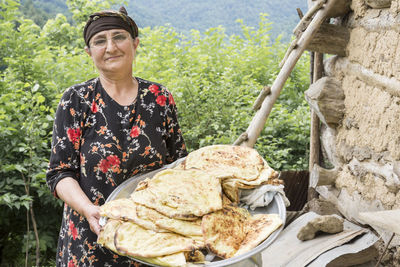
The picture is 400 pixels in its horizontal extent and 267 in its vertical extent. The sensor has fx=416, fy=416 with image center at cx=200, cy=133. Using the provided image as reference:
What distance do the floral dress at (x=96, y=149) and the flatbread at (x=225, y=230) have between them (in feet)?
1.71

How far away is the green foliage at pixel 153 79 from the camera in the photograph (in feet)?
12.6

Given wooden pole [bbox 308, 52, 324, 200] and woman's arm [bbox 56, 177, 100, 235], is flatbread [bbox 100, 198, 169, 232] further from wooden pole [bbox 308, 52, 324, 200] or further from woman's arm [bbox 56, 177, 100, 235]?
wooden pole [bbox 308, 52, 324, 200]

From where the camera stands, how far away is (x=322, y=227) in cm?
265

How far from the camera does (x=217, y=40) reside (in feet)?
22.8

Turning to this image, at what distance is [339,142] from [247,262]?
180cm

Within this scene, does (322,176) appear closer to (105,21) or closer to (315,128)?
(315,128)

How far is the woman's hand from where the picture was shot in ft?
5.27

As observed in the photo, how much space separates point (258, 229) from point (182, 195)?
311 mm

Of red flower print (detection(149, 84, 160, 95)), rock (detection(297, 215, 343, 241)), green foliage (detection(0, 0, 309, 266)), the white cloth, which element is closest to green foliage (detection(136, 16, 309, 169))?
green foliage (detection(0, 0, 309, 266))

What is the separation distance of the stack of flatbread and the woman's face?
54 cm

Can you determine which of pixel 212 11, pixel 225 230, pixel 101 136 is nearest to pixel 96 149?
pixel 101 136

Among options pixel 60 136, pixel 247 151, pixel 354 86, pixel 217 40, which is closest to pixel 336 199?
pixel 354 86

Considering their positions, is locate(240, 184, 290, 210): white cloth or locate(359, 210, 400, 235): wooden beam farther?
locate(240, 184, 290, 210): white cloth

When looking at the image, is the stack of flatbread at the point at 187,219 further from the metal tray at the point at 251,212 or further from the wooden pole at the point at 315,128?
the wooden pole at the point at 315,128
